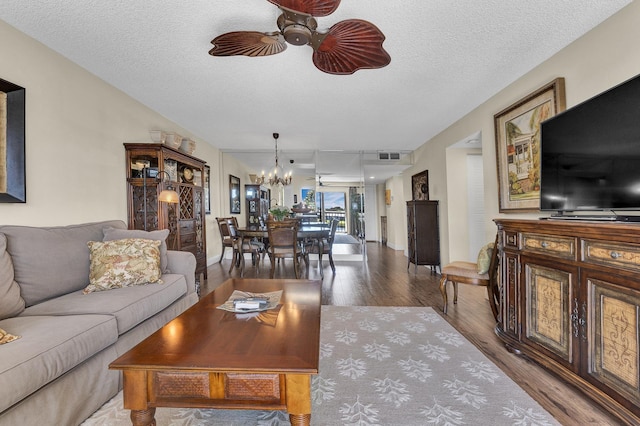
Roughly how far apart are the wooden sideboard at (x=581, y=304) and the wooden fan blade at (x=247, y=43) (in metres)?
2.12

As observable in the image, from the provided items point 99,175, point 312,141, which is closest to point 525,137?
point 312,141

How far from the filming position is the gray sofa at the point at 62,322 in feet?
3.86

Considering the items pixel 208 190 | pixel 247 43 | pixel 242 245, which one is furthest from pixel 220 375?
pixel 208 190

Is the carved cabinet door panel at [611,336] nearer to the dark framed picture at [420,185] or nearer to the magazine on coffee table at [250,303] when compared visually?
the magazine on coffee table at [250,303]

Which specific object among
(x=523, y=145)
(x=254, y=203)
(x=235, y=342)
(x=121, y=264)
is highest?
(x=523, y=145)

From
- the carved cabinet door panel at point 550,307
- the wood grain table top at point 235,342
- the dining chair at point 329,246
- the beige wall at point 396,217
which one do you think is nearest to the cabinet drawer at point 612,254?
the carved cabinet door panel at point 550,307

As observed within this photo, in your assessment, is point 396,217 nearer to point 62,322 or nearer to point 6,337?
point 62,322

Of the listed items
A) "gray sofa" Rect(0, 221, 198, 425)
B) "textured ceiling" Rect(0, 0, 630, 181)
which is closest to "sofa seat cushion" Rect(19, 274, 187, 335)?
"gray sofa" Rect(0, 221, 198, 425)

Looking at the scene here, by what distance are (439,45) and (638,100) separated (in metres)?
1.33

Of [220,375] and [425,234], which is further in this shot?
[425,234]

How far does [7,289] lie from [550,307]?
332 centimetres

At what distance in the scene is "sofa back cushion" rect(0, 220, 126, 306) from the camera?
5.86 ft

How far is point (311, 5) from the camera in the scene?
1.46 meters

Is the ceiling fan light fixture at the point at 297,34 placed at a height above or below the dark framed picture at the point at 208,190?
above
